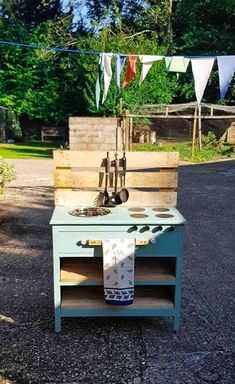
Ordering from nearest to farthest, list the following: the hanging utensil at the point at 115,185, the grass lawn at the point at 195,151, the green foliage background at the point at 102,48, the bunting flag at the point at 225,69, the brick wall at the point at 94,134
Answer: the hanging utensil at the point at 115,185
the bunting flag at the point at 225,69
the brick wall at the point at 94,134
the grass lawn at the point at 195,151
the green foliage background at the point at 102,48

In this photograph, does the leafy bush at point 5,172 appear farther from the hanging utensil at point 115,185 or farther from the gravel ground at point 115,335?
the hanging utensil at point 115,185

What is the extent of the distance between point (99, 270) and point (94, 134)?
8869mm

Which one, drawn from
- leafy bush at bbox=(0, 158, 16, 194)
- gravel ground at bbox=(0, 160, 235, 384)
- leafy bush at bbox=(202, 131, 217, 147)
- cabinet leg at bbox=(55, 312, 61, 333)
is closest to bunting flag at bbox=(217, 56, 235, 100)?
gravel ground at bbox=(0, 160, 235, 384)

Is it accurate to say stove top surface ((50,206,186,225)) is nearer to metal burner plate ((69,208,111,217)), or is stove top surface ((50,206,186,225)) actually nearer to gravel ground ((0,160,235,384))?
metal burner plate ((69,208,111,217))

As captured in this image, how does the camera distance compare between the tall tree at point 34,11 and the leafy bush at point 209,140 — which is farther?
the tall tree at point 34,11

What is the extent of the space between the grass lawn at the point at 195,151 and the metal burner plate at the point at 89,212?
9.54 metres

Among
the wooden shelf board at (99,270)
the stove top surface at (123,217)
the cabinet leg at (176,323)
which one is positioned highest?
the stove top surface at (123,217)

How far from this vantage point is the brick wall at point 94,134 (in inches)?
440

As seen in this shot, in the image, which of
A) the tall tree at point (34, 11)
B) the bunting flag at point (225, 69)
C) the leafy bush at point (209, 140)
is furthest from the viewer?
the tall tree at point (34, 11)

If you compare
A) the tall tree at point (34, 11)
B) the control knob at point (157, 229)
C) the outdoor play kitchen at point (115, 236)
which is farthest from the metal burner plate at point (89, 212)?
the tall tree at point (34, 11)

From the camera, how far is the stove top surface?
7.80ft

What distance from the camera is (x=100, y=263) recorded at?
8.93 ft

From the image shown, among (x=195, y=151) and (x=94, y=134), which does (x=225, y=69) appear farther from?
(x=195, y=151)

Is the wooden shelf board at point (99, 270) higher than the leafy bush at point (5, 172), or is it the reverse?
the leafy bush at point (5, 172)
